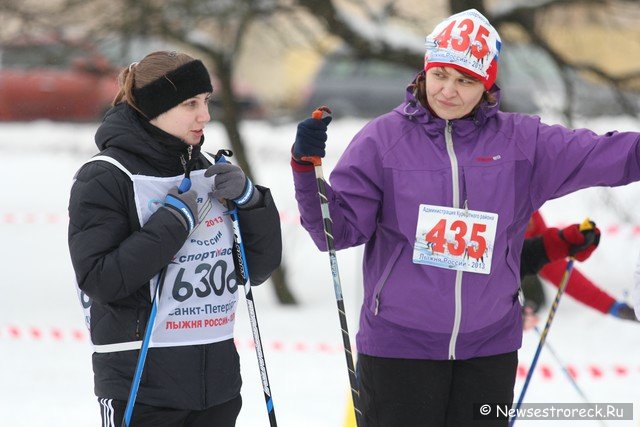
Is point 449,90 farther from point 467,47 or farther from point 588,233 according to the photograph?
point 588,233

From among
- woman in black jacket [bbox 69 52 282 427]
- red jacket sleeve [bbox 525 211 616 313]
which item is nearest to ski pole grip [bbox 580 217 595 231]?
red jacket sleeve [bbox 525 211 616 313]

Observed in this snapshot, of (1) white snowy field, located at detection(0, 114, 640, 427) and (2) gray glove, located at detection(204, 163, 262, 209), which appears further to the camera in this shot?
(1) white snowy field, located at detection(0, 114, 640, 427)

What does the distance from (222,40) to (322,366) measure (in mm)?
3684

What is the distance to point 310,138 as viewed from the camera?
3.15 m

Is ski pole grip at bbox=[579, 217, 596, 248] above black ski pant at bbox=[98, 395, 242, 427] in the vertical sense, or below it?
above

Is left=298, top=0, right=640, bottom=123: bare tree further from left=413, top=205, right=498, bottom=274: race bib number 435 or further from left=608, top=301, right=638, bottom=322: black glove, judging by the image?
left=413, top=205, right=498, bottom=274: race bib number 435

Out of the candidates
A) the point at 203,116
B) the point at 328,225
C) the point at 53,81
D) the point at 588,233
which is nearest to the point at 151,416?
the point at 328,225

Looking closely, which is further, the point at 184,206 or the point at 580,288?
the point at 580,288

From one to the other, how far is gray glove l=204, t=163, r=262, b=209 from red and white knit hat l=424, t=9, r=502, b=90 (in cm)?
76

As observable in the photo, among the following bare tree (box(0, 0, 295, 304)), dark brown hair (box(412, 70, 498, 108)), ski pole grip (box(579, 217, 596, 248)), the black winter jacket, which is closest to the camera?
the black winter jacket

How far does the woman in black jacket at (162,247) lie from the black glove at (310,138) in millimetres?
201

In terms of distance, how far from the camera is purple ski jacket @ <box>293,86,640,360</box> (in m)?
3.21

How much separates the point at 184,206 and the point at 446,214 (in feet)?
2.75

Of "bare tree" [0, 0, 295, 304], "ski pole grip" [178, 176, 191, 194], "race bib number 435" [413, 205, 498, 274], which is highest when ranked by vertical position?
"bare tree" [0, 0, 295, 304]
